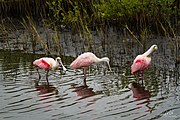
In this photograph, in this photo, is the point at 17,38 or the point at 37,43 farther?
the point at 17,38

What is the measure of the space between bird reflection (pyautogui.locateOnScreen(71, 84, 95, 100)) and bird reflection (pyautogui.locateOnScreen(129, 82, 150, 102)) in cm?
83

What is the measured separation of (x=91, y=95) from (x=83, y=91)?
1.42 ft

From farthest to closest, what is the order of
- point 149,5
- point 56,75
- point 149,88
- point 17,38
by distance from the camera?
point 17,38, point 149,5, point 56,75, point 149,88

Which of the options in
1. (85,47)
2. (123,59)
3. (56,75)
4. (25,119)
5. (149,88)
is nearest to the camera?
(25,119)

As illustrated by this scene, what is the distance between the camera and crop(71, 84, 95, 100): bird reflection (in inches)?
360

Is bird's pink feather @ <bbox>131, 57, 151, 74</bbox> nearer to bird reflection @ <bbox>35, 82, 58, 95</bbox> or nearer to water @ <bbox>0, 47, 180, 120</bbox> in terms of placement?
water @ <bbox>0, 47, 180, 120</bbox>

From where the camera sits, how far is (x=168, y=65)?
11.9 metres

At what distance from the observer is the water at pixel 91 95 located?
7.61m

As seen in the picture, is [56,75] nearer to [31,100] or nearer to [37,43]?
[31,100]

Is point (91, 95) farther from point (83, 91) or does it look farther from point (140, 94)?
point (140, 94)

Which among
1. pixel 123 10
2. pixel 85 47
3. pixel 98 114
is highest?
pixel 123 10

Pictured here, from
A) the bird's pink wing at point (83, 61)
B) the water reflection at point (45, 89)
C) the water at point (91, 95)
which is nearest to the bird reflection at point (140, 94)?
the water at point (91, 95)

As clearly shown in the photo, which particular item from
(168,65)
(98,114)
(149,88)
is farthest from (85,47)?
(98,114)

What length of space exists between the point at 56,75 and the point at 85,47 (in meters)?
3.73
